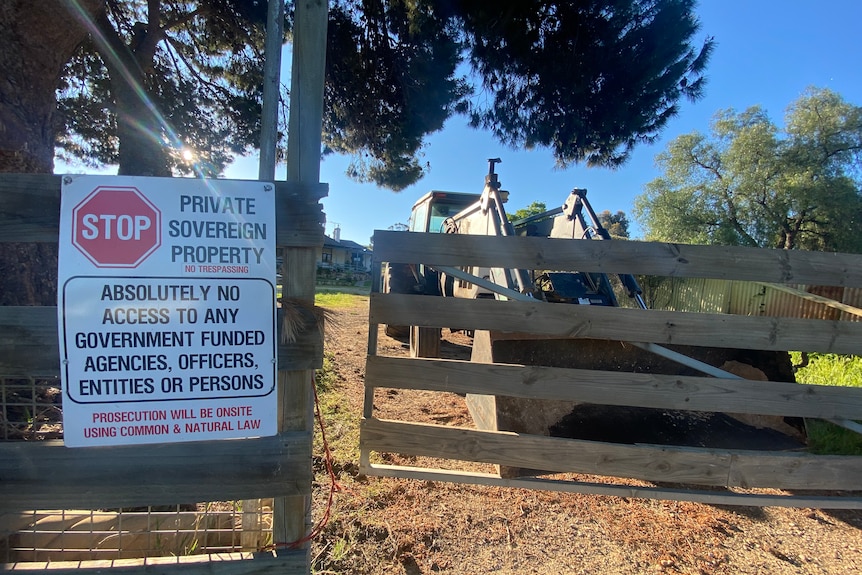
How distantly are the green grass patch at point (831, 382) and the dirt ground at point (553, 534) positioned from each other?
70cm

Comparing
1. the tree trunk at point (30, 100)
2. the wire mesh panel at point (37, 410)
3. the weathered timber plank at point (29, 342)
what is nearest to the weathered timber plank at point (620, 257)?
the weathered timber plank at point (29, 342)

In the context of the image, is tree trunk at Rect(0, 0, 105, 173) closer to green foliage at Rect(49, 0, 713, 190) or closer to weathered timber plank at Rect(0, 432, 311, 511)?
green foliage at Rect(49, 0, 713, 190)

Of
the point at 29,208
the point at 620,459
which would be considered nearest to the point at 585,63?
the point at 620,459

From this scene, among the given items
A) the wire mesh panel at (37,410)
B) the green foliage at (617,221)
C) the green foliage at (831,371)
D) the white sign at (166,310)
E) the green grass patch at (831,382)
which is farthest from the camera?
the green foliage at (617,221)

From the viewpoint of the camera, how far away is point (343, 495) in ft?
9.43

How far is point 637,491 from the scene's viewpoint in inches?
97.3

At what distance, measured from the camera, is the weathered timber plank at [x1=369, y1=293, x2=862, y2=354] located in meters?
2.37

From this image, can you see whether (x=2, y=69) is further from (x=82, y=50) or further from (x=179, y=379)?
(x=82, y=50)

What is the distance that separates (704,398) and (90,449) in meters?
2.99

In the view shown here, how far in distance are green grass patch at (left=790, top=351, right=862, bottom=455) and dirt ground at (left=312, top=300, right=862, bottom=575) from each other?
701 mm

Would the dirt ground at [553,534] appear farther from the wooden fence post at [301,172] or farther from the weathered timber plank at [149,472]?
the weathered timber plank at [149,472]

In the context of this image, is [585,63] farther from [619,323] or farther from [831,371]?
[831,371]

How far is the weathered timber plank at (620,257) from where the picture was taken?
2.38 meters

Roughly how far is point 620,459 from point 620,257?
1.21 m
